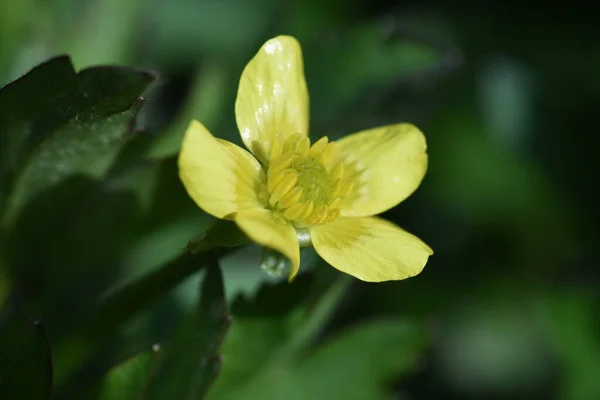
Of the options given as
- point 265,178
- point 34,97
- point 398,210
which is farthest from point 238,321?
point 398,210

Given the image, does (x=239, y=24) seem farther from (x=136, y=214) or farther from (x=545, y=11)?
(x=136, y=214)

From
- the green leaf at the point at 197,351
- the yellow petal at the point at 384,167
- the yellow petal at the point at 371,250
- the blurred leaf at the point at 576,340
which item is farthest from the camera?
the blurred leaf at the point at 576,340

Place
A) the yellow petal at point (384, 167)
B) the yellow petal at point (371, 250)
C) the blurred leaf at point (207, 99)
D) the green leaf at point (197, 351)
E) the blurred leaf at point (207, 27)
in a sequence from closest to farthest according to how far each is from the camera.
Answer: the yellow petal at point (371, 250) → the green leaf at point (197, 351) → the yellow petal at point (384, 167) → the blurred leaf at point (207, 99) → the blurred leaf at point (207, 27)

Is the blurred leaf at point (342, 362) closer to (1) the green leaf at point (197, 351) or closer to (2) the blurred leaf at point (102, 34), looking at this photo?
(1) the green leaf at point (197, 351)

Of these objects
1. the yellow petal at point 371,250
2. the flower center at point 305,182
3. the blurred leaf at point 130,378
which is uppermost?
the flower center at point 305,182

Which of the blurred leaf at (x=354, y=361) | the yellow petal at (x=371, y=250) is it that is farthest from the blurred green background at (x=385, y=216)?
the yellow petal at (x=371, y=250)

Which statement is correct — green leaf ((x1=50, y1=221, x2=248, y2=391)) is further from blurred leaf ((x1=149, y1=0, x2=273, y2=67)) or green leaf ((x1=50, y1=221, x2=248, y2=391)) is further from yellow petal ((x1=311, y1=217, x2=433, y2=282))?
blurred leaf ((x1=149, y1=0, x2=273, y2=67))

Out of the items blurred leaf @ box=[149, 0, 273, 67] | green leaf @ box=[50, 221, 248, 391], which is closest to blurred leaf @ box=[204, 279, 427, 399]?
green leaf @ box=[50, 221, 248, 391]
